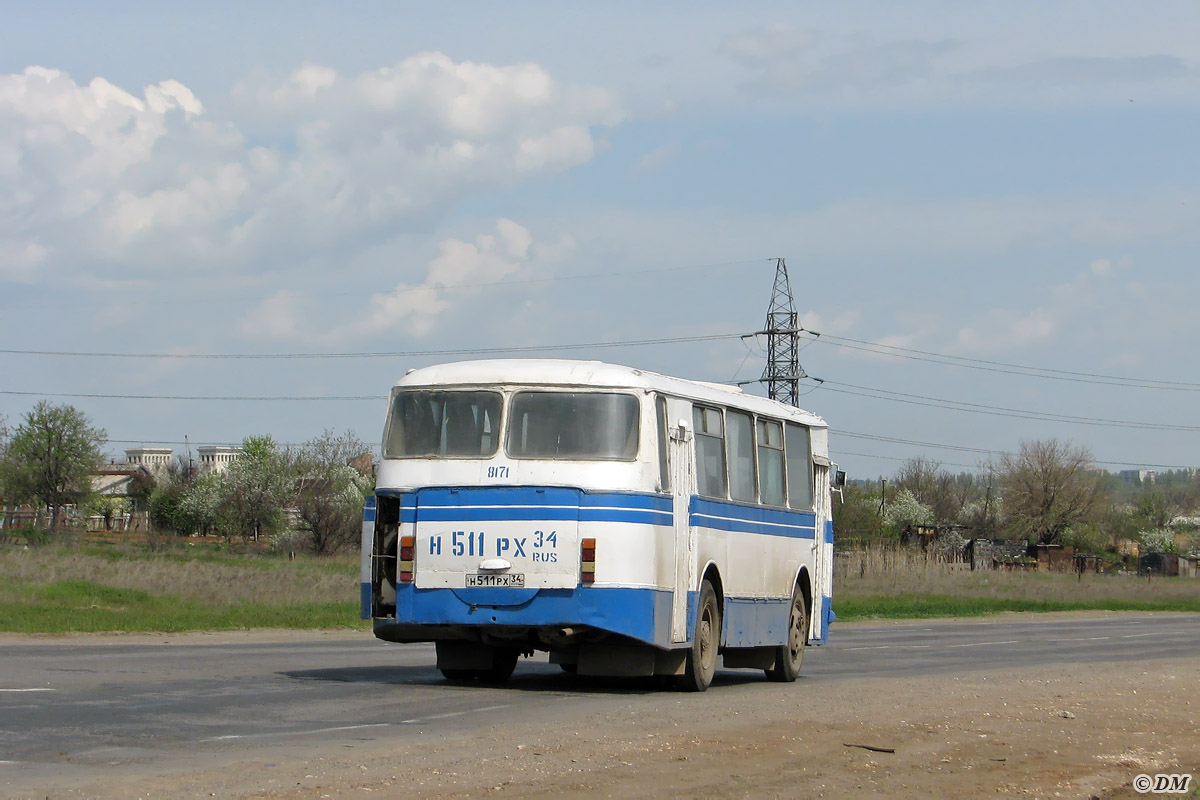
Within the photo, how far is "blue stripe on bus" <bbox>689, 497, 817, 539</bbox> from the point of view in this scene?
1636 centimetres

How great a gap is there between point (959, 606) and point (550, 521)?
4060 centimetres

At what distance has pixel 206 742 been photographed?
10.5 meters

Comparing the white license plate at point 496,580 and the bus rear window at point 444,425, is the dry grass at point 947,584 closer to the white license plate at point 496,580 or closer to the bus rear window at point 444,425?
the bus rear window at point 444,425

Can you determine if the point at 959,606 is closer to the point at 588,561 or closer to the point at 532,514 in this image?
the point at 588,561

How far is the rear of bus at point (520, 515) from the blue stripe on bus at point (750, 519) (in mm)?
984

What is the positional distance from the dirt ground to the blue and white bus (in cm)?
100

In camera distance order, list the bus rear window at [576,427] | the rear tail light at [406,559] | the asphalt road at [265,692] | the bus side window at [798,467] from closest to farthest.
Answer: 1. the asphalt road at [265,692]
2. the bus rear window at [576,427]
3. the rear tail light at [406,559]
4. the bus side window at [798,467]

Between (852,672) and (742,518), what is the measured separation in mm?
4499

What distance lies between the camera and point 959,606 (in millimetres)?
52781

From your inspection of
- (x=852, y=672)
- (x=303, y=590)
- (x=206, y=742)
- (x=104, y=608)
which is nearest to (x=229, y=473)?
(x=303, y=590)

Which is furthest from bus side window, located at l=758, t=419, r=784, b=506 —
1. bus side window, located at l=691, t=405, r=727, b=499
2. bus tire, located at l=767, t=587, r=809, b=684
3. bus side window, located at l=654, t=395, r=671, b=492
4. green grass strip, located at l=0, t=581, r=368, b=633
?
green grass strip, located at l=0, t=581, r=368, b=633

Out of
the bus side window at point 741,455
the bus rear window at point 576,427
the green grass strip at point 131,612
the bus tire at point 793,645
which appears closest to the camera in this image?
the bus rear window at point 576,427

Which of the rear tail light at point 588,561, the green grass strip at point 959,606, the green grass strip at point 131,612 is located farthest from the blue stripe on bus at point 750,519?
the green grass strip at point 959,606

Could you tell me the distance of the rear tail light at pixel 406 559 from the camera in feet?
49.7
